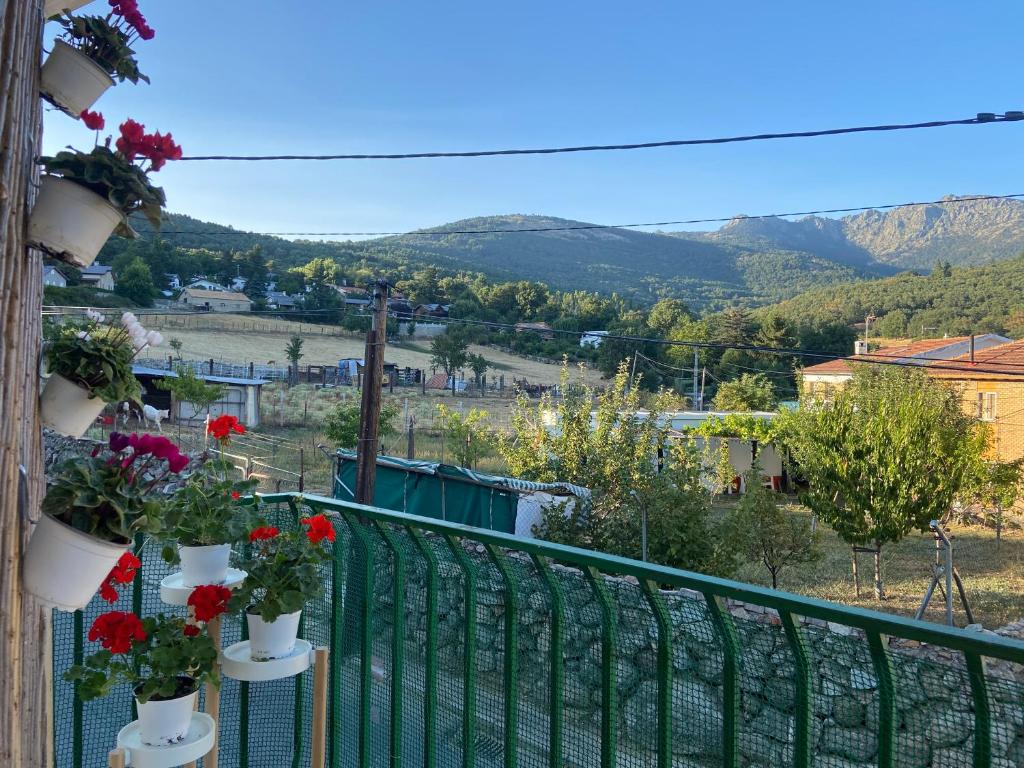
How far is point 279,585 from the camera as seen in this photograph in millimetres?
1846

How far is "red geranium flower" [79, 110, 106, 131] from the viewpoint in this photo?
4.75 feet

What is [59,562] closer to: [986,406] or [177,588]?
[177,588]

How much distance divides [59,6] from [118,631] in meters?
1.29

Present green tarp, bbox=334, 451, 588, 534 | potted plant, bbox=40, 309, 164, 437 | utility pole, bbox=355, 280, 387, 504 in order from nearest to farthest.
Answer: potted plant, bbox=40, 309, 164, 437, utility pole, bbox=355, 280, 387, 504, green tarp, bbox=334, 451, 588, 534

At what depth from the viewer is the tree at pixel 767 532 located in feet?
33.7

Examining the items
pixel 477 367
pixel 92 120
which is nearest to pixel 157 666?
pixel 92 120

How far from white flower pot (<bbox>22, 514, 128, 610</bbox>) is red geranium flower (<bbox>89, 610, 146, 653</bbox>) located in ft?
1.31

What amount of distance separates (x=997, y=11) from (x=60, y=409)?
2717cm

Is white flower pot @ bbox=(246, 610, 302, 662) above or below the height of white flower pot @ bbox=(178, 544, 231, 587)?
below

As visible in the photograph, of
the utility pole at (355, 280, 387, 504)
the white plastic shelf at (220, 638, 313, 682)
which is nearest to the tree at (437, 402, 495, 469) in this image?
the utility pole at (355, 280, 387, 504)

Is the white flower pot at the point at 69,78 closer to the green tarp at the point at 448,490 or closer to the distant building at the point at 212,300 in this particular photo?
the green tarp at the point at 448,490

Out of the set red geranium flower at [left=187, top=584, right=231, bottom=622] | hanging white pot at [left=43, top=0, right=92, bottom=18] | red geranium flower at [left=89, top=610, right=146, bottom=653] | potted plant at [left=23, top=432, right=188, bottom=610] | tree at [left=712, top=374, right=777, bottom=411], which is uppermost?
hanging white pot at [left=43, top=0, right=92, bottom=18]

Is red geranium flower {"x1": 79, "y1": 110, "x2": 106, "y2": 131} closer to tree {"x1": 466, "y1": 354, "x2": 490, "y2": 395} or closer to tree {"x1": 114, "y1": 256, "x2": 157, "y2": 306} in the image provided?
tree {"x1": 114, "y1": 256, "x2": 157, "y2": 306}

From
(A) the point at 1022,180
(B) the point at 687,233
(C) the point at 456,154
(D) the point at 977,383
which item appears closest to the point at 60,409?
(C) the point at 456,154
